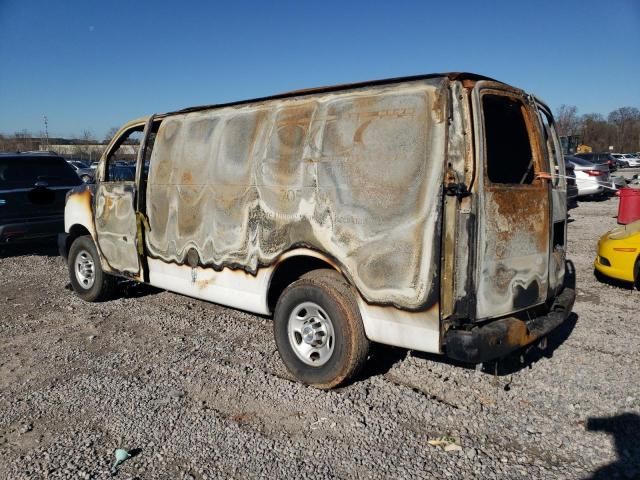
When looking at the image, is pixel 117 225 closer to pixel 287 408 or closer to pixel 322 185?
pixel 322 185

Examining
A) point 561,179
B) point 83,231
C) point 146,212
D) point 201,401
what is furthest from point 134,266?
point 561,179

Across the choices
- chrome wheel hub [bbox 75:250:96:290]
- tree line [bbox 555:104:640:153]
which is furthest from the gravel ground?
tree line [bbox 555:104:640:153]

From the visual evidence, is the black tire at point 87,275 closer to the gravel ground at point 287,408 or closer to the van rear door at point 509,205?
the gravel ground at point 287,408

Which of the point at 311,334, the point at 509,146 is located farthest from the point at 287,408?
the point at 509,146

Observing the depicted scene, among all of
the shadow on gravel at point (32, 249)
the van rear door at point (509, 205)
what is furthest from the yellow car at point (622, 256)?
the shadow on gravel at point (32, 249)

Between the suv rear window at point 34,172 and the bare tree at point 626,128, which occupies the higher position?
the bare tree at point 626,128

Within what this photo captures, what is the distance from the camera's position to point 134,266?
576 cm

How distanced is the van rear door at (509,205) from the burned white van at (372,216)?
0.6 inches

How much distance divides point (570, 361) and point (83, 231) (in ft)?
19.6

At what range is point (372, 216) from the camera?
360 cm

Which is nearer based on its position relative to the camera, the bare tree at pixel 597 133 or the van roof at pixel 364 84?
the van roof at pixel 364 84

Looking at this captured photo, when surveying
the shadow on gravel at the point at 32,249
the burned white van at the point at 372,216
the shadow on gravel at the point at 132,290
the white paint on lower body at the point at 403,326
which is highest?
the burned white van at the point at 372,216

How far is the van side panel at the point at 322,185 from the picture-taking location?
133 inches

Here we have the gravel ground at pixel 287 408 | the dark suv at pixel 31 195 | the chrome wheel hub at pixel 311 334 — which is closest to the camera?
the gravel ground at pixel 287 408
